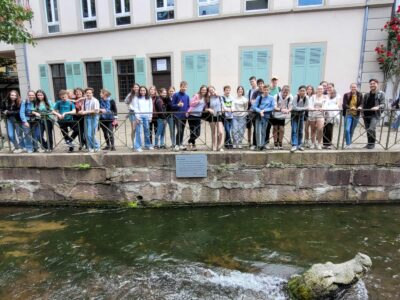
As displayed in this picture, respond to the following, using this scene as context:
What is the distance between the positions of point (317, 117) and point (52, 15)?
12503mm

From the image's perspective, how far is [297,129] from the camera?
23.3 feet

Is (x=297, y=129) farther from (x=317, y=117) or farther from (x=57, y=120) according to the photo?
(x=57, y=120)

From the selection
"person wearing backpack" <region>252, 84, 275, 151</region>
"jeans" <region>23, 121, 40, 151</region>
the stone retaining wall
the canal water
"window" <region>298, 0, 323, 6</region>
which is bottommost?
the canal water

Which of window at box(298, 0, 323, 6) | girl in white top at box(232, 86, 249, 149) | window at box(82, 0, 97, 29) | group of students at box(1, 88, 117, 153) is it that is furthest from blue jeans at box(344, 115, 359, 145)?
window at box(82, 0, 97, 29)

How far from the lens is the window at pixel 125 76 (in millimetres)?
13539

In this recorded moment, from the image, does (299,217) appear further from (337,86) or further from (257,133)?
(337,86)

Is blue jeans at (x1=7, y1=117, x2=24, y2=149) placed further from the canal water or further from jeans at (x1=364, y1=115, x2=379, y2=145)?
jeans at (x1=364, y1=115, x2=379, y2=145)

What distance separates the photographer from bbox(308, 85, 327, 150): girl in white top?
716 centimetres

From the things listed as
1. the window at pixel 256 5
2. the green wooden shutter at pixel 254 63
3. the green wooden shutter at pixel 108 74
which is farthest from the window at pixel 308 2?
the green wooden shutter at pixel 108 74

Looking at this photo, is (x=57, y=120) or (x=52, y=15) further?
(x=52, y=15)

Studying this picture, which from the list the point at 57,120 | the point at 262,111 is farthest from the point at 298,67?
the point at 57,120

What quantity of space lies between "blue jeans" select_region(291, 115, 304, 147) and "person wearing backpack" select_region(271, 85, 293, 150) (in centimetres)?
21

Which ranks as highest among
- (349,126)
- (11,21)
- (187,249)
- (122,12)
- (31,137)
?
(122,12)

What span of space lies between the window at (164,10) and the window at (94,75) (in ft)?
11.3
